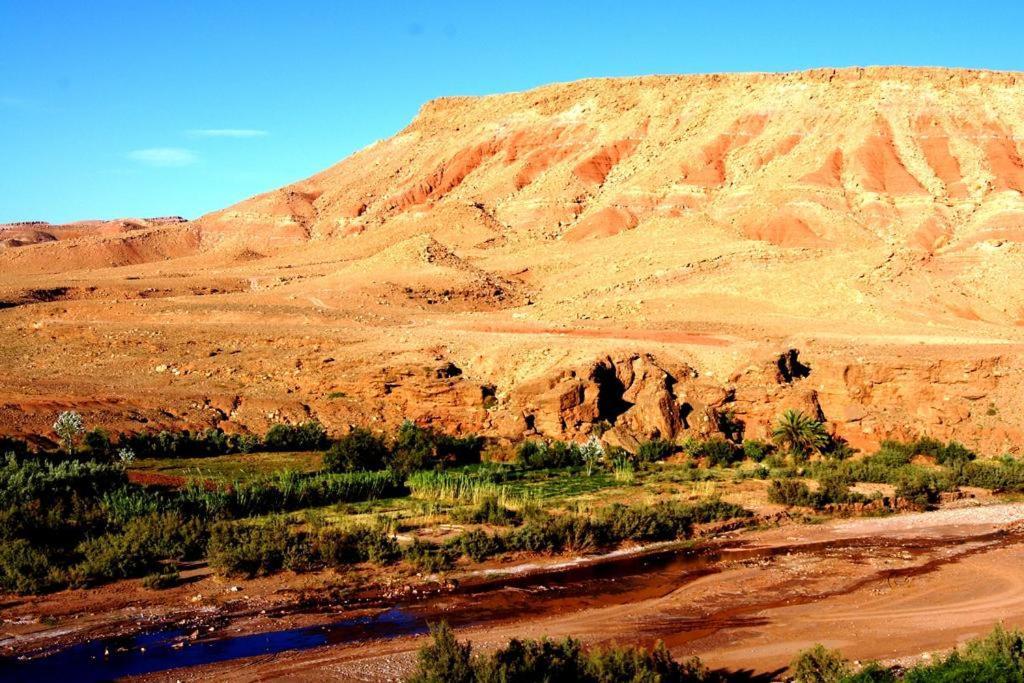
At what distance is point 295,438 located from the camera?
25141 millimetres

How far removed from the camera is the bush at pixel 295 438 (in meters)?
24.9

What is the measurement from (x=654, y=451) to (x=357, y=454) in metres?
7.40

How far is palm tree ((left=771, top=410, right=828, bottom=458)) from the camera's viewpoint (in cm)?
2506

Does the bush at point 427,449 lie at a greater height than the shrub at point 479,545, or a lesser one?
greater

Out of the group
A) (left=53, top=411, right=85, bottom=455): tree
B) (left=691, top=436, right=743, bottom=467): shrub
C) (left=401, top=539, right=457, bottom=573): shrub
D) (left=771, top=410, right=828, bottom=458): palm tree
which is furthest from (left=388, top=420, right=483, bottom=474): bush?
(left=771, top=410, right=828, bottom=458): palm tree

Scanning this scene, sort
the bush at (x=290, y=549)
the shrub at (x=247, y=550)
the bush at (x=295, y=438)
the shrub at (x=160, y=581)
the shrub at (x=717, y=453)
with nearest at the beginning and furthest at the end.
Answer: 1. the shrub at (x=160, y=581)
2. the shrub at (x=247, y=550)
3. the bush at (x=290, y=549)
4. the shrub at (x=717, y=453)
5. the bush at (x=295, y=438)

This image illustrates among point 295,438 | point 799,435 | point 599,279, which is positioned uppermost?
point 599,279

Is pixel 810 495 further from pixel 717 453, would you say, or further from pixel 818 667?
pixel 818 667

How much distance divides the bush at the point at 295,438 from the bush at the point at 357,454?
184 centimetres

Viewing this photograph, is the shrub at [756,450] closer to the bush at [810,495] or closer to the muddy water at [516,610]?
the bush at [810,495]

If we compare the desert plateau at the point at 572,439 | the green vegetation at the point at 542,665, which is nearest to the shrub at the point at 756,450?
the desert plateau at the point at 572,439

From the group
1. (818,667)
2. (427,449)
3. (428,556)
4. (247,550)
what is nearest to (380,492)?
(427,449)

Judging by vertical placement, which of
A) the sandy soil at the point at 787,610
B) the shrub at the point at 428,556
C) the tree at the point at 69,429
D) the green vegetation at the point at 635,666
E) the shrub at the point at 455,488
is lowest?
the sandy soil at the point at 787,610

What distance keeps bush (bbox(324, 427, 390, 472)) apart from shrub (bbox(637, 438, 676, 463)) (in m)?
6.32
